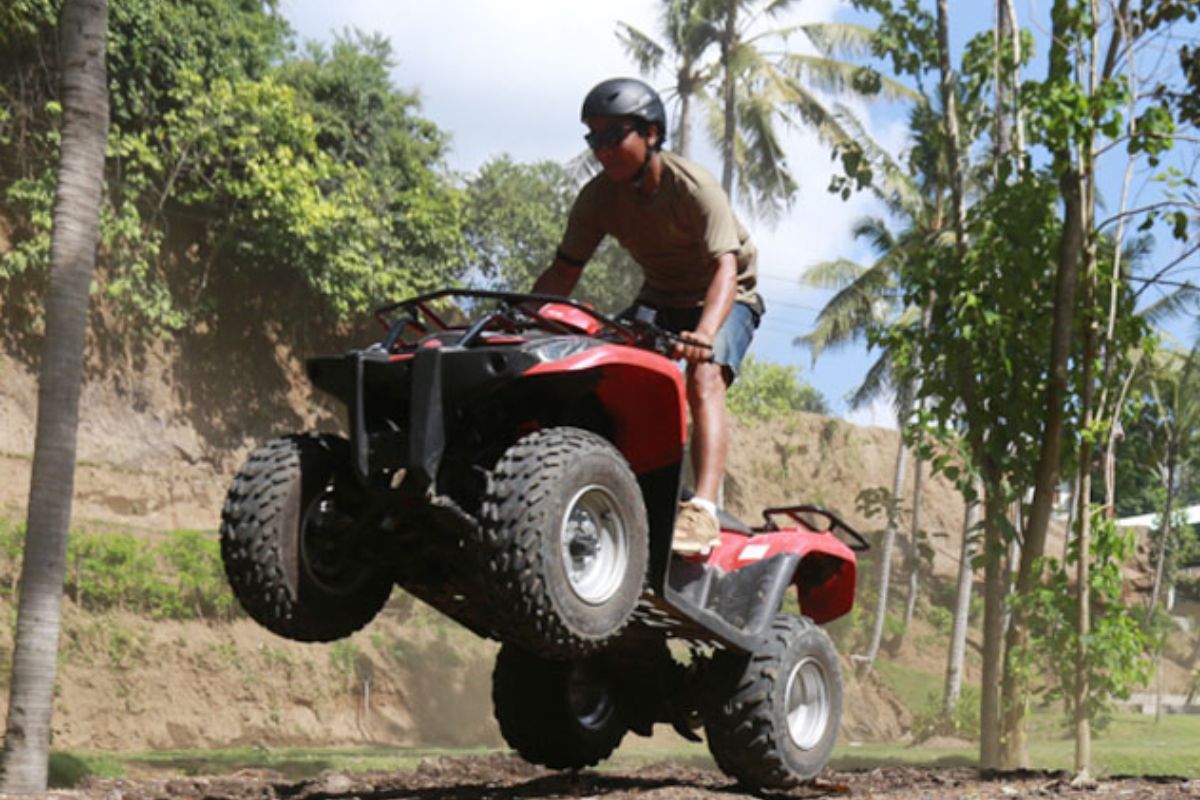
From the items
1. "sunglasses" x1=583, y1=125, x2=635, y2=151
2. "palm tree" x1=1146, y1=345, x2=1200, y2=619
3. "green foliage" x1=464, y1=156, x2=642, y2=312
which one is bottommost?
"sunglasses" x1=583, y1=125, x2=635, y2=151

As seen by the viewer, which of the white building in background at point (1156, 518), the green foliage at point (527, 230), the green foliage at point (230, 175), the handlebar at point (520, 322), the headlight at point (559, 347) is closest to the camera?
the headlight at point (559, 347)

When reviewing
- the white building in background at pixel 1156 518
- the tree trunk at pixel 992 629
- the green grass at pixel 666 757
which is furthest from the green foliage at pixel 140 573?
the white building in background at pixel 1156 518

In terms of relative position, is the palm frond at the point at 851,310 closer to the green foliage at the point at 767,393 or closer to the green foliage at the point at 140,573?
the green foliage at the point at 767,393

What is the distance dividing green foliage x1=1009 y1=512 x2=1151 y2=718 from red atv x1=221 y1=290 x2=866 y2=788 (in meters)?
4.07

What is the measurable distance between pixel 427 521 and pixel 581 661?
81.6 inches

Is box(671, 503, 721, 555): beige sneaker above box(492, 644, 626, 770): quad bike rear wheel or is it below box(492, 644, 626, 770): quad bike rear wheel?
above

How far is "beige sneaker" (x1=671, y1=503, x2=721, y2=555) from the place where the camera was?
560cm

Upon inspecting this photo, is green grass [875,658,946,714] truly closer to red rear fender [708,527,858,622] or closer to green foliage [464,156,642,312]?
green foliage [464,156,642,312]

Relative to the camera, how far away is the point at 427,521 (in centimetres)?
500

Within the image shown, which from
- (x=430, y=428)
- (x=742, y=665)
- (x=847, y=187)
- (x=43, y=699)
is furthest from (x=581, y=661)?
(x=847, y=187)

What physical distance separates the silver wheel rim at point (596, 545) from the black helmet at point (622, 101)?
154 cm

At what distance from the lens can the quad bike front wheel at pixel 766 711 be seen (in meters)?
6.07

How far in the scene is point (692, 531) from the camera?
18.5 feet

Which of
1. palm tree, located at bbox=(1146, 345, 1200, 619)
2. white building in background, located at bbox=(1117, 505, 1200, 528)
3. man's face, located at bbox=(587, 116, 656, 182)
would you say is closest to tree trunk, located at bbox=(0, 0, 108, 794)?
man's face, located at bbox=(587, 116, 656, 182)
